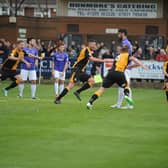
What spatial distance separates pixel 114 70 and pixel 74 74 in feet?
7.17

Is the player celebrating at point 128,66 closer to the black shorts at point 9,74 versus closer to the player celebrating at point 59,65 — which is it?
the player celebrating at point 59,65

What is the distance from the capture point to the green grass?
10945 mm

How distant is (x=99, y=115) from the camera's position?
17.4 meters

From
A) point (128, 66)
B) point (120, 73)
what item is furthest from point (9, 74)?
point (120, 73)

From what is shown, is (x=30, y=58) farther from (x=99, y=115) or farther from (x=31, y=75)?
(x=99, y=115)

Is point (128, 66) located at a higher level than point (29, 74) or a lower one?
higher

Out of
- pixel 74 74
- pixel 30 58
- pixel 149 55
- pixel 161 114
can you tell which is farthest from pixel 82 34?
pixel 161 114

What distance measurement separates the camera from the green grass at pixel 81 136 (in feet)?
35.9

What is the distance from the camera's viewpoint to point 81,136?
13.5m

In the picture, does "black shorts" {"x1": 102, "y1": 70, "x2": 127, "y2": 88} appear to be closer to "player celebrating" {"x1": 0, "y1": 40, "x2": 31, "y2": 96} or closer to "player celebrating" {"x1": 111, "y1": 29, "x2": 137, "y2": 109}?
"player celebrating" {"x1": 111, "y1": 29, "x2": 137, "y2": 109}

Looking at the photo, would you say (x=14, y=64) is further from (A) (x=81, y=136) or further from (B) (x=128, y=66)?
(A) (x=81, y=136)

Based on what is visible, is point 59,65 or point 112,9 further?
point 112,9

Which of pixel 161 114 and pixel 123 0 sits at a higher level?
pixel 123 0

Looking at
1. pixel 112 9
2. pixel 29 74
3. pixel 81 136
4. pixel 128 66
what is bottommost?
pixel 81 136
